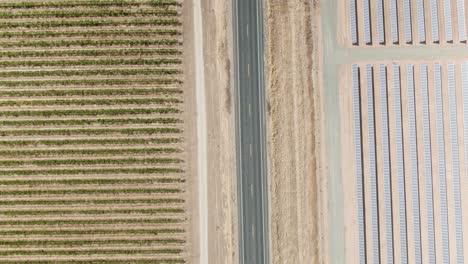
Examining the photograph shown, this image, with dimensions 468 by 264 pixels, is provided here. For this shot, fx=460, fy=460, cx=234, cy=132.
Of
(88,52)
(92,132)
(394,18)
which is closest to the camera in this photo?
(92,132)

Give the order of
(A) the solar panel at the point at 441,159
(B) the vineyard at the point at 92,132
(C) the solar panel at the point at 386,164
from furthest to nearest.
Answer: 1. (C) the solar panel at the point at 386,164
2. (B) the vineyard at the point at 92,132
3. (A) the solar panel at the point at 441,159

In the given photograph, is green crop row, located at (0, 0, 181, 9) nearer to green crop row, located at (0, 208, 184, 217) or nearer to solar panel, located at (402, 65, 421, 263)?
green crop row, located at (0, 208, 184, 217)

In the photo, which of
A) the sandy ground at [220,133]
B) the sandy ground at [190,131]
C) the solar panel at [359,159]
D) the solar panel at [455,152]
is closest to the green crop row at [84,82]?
the sandy ground at [190,131]

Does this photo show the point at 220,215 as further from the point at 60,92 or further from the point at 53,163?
the point at 60,92

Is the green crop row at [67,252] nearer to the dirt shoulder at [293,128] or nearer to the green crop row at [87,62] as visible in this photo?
the dirt shoulder at [293,128]

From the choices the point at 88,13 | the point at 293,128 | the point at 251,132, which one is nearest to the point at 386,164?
the point at 293,128

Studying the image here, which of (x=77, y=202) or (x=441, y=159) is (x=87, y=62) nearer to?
(x=77, y=202)
